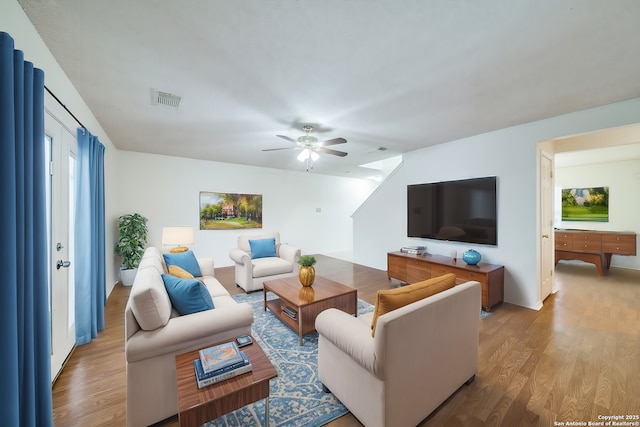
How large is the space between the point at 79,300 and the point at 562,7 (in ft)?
14.7

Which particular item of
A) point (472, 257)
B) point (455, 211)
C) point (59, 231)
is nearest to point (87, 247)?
point (59, 231)

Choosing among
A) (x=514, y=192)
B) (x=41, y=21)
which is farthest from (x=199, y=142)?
(x=514, y=192)

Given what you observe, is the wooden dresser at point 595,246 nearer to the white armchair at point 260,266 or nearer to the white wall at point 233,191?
the white wall at point 233,191

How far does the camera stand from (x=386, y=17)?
1.51 metres

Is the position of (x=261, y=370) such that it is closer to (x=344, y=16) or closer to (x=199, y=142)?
(x=344, y=16)

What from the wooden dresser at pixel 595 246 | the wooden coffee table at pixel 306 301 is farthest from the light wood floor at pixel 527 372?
the wooden dresser at pixel 595 246

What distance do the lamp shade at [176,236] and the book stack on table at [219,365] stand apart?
2.28 m

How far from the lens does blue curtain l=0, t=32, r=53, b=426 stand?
1125mm

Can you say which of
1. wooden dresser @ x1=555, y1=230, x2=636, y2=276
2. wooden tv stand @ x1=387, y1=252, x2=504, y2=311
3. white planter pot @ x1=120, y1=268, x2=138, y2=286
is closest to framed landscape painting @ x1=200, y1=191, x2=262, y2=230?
white planter pot @ x1=120, y1=268, x2=138, y2=286

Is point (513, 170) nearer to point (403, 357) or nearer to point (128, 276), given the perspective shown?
point (403, 357)

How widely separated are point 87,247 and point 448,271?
4.46 m

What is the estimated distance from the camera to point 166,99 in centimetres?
255

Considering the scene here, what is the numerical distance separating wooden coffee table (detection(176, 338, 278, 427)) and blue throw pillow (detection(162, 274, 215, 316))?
474 millimetres

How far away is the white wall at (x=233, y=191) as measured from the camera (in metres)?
4.95
